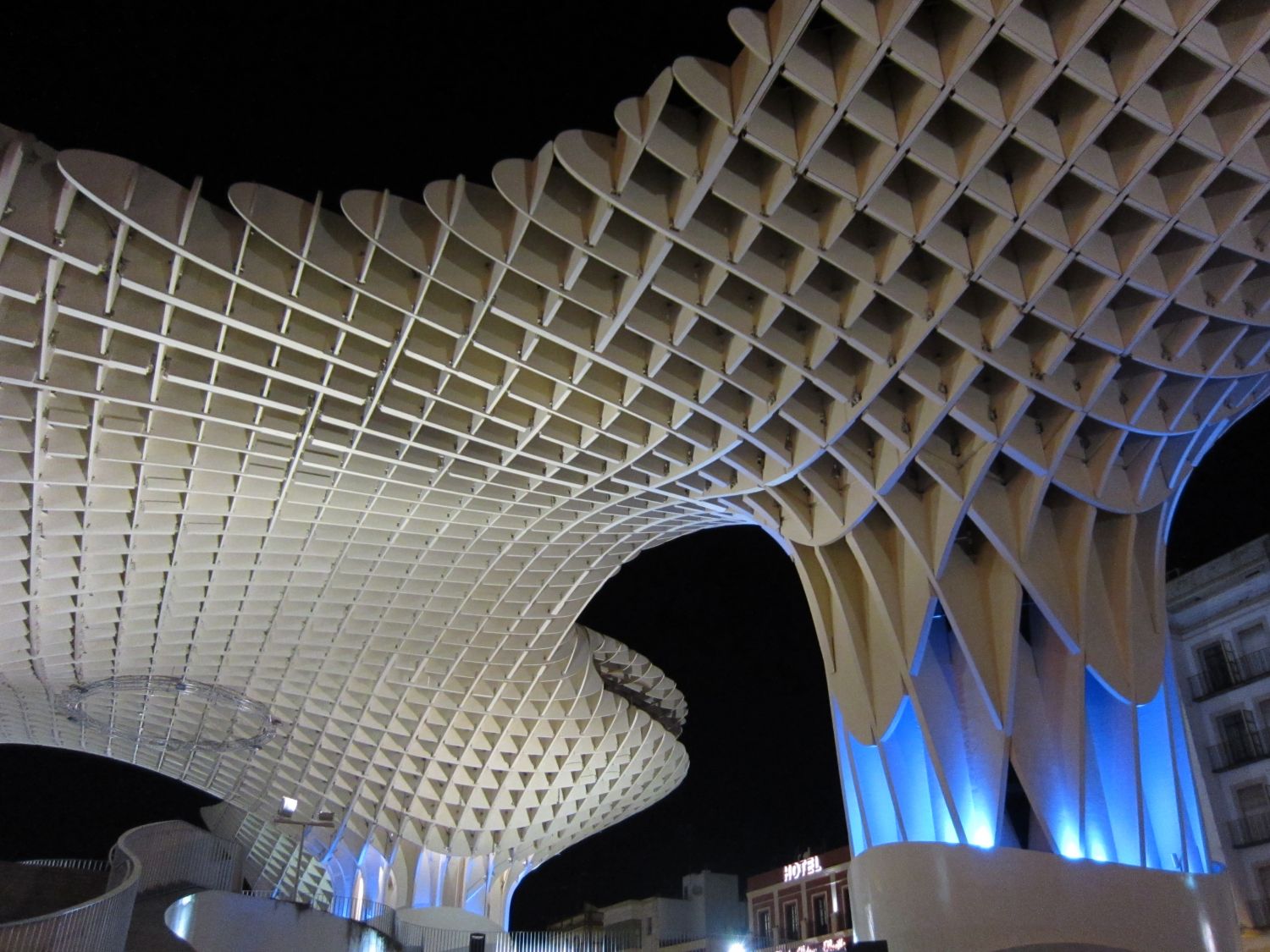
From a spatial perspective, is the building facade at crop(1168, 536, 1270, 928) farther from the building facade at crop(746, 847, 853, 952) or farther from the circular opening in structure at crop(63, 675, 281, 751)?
the circular opening in structure at crop(63, 675, 281, 751)

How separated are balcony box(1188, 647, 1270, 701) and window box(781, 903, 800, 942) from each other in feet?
102

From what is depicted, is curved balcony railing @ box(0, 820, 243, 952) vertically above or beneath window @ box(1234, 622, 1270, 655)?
beneath

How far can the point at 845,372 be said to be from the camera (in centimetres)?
2136

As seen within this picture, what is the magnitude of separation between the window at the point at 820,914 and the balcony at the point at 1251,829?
27.9 m

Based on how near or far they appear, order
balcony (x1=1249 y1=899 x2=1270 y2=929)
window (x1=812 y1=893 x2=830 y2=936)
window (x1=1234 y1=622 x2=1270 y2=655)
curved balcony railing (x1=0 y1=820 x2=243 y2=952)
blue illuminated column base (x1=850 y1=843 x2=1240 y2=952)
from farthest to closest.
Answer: window (x1=812 y1=893 x2=830 y2=936)
window (x1=1234 y1=622 x2=1270 y2=655)
balcony (x1=1249 y1=899 x2=1270 y2=929)
blue illuminated column base (x1=850 y1=843 x2=1240 y2=952)
curved balcony railing (x1=0 y1=820 x2=243 y2=952)

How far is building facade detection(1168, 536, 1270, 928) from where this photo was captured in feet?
104

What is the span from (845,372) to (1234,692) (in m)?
22.6

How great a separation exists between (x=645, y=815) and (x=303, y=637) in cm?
5225

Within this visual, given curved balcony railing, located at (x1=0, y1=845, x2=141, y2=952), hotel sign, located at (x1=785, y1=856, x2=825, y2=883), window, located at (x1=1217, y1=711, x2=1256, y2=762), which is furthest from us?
hotel sign, located at (x1=785, y1=856, x2=825, y2=883)

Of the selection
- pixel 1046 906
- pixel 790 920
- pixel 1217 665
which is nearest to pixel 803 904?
pixel 790 920

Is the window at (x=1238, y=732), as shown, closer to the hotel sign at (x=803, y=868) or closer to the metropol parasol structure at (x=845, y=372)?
the metropol parasol structure at (x=845, y=372)

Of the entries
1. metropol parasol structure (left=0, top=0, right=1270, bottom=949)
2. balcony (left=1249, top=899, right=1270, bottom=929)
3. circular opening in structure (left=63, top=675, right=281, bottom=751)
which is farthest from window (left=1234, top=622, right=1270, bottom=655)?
circular opening in structure (left=63, top=675, right=281, bottom=751)

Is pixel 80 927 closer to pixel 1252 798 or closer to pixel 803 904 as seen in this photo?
pixel 1252 798

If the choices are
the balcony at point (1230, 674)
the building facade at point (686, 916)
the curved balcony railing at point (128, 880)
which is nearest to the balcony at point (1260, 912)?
the balcony at point (1230, 674)
